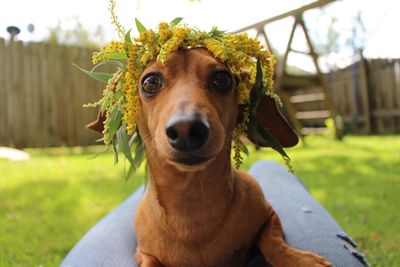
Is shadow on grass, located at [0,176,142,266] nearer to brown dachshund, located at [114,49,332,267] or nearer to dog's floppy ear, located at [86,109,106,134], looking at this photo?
dog's floppy ear, located at [86,109,106,134]

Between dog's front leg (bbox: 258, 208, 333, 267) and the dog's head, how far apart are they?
37cm

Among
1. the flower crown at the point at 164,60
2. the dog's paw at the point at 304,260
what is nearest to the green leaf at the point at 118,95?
the flower crown at the point at 164,60

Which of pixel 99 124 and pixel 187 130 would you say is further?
pixel 99 124

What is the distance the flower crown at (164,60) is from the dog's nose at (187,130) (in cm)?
35

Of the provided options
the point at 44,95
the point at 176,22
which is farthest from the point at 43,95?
the point at 176,22

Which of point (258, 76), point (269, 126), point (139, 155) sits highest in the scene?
point (258, 76)

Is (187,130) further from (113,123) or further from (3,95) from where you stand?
(3,95)

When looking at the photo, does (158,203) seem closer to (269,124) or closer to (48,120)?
(269,124)

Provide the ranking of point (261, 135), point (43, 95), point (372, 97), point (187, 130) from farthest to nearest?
Result: point (372, 97) < point (43, 95) < point (261, 135) < point (187, 130)

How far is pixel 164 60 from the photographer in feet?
5.08

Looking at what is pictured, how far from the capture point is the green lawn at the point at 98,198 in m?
2.83

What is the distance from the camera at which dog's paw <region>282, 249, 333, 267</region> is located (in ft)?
4.89

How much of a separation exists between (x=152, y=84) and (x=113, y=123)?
314 millimetres

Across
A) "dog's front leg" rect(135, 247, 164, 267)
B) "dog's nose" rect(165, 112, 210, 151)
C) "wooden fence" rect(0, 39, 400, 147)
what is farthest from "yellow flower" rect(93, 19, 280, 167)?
"wooden fence" rect(0, 39, 400, 147)
